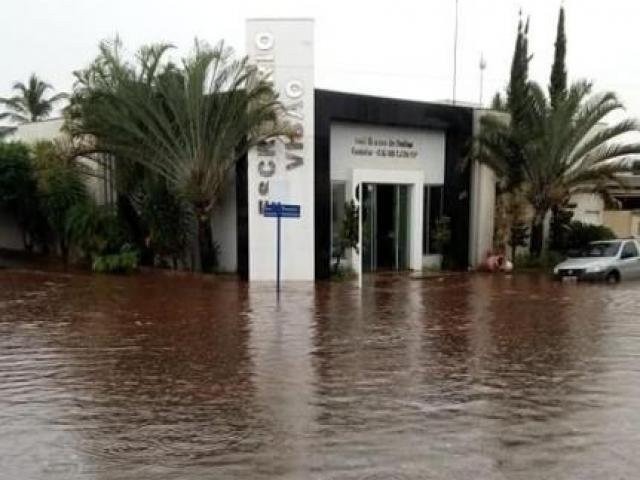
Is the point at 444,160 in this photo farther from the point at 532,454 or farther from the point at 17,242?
the point at 532,454

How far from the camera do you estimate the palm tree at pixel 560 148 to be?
2545 cm

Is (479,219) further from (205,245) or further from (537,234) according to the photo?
(205,245)

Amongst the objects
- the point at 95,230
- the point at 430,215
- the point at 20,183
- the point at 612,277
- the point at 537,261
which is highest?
the point at 20,183

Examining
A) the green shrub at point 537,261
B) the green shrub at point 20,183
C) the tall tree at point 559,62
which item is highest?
the tall tree at point 559,62

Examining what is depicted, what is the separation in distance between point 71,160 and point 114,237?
273cm

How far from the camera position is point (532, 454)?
19.5 ft

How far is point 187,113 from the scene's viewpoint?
67.5 feet

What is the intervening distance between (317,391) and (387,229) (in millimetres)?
17332

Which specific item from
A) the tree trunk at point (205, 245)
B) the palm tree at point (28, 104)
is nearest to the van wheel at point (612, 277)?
the tree trunk at point (205, 245)

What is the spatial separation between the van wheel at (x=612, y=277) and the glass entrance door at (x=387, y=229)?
6276 millimetres

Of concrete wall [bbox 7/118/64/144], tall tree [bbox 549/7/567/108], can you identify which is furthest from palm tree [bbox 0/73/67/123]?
tall tree [bbox 549/7/567/108]

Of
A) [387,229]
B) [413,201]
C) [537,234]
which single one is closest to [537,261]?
[537,234]

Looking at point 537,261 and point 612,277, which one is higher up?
point 537,261

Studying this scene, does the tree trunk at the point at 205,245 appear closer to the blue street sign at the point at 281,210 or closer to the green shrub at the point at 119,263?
the green shrub at the point at 119,263
